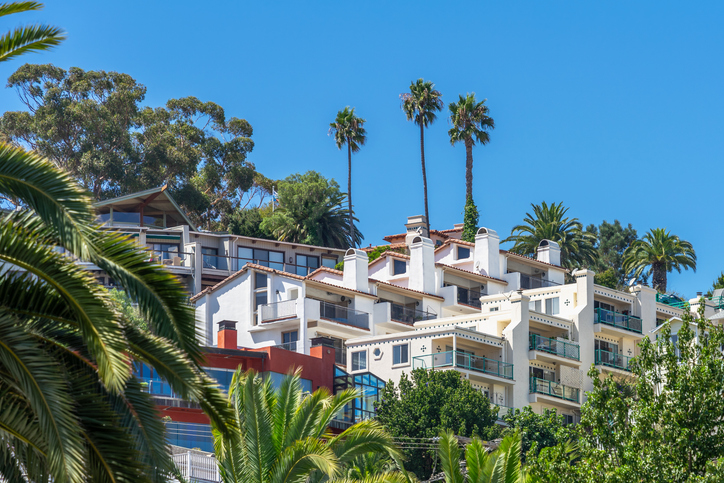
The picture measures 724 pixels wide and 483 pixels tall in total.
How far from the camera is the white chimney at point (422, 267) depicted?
73.1 meters

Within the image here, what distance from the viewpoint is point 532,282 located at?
78.9m

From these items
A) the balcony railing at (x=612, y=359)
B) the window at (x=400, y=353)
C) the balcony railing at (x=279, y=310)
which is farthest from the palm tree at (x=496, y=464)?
the balcony railing at (x=612, y=359)

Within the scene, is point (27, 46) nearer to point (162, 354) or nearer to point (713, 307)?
point (162, 354)

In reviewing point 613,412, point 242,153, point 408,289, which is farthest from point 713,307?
point 242,153

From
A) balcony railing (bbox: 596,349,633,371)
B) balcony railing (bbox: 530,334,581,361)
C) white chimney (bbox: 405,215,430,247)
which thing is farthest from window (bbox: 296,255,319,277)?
balcony railing (bbox: 596,349,633,371)

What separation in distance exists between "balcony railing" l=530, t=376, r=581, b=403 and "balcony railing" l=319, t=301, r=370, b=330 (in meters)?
9.93

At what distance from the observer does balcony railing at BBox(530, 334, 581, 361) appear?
65.7 meters

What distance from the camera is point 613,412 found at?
1099 inches

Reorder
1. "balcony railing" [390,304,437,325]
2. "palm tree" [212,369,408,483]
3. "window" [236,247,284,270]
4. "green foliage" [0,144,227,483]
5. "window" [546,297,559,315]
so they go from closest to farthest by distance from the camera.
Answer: "green foliage" [0,144,227,483] < "palm tree" [212,369,408,483] < "balcony railing" [390,304,437,325] < "window" [546,297,559,315] < "window" [236,247,284,270]

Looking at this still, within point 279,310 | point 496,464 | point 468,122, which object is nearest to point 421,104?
point 468,122

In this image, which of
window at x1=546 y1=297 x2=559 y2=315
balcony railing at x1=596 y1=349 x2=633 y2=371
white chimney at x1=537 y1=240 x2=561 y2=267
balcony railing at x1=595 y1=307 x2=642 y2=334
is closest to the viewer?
balcony railing at x1=596 y1=349 x2=633 y2=371

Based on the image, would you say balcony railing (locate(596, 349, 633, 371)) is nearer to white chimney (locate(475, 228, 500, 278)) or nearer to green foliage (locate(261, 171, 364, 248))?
white chimney (locate(475, 228, 500, 278))

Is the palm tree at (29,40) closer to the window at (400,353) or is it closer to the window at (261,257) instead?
the window at (400,353)

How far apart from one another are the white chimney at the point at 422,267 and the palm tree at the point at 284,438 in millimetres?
44516
